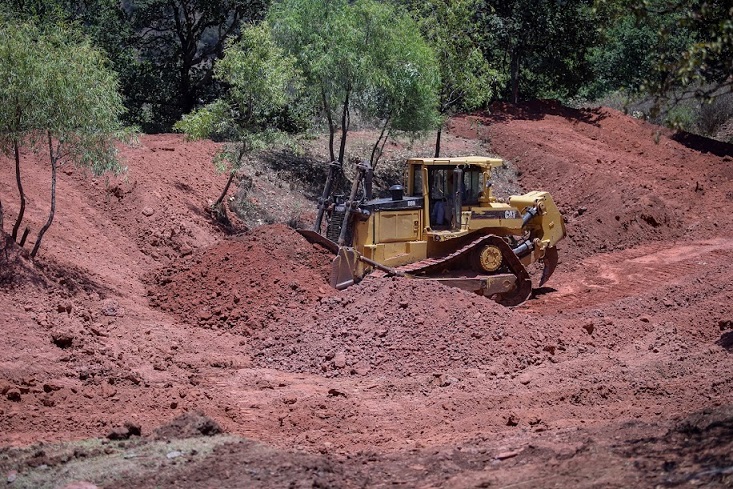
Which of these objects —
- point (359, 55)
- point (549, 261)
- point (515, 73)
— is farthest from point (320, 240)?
point (515, 73)

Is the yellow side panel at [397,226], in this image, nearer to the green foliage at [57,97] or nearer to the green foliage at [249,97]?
the green foliage at [57,97]

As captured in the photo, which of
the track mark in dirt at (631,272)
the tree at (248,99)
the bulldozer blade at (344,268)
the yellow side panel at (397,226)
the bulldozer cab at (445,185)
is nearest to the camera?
the bulldozer blade at (344,268)

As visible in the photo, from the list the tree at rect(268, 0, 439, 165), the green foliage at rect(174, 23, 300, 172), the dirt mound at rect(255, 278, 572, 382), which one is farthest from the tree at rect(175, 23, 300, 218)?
the dirt mound at rect(255, 278, 572, 382)

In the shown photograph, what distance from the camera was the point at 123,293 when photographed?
17.3 m

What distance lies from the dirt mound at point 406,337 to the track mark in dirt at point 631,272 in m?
3.71

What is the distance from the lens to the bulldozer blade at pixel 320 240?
17.4 m

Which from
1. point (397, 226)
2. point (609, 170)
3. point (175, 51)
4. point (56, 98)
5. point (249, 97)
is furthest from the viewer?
point (175, 51)

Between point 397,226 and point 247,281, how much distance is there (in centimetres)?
279

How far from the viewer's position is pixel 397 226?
17.3 metres

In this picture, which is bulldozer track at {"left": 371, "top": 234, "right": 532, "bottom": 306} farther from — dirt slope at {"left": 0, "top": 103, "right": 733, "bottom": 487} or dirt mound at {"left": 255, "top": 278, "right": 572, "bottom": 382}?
dirt mound at {"left": 255, "top": 278, "right": 572, "bottom": 382}

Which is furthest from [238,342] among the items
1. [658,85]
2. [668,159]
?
[668,159]

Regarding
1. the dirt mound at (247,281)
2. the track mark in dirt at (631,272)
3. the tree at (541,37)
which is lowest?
the track mark in dirt at (631,272)

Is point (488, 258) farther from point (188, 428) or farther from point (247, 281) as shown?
point (188, 428)

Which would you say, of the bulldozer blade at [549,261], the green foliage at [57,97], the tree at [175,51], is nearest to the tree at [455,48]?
the tree at [175,51]
